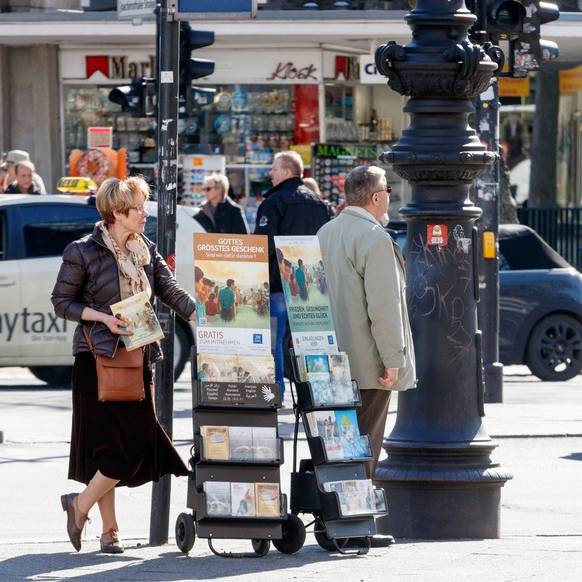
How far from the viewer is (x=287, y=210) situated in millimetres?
13344

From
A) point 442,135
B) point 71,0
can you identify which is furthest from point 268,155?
point 442,135

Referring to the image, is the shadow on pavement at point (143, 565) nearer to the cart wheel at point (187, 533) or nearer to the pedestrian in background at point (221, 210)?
the cart wheel at point (187, 533)

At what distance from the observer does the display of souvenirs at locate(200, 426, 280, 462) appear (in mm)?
7656

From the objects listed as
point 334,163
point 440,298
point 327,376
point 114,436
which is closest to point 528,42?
point 440,298

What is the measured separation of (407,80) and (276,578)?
8.40ft

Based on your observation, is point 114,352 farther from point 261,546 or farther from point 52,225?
point 52,225

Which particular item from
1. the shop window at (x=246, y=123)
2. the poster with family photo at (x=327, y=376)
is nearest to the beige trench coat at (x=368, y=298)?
the poster with family photo at (x=327, y=376)

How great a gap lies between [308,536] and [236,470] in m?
1.15

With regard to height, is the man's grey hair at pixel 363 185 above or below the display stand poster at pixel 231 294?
above

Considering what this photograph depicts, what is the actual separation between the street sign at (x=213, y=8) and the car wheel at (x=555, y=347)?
343 inches

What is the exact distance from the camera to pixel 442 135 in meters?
8.33

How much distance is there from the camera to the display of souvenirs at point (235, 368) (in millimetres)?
7648

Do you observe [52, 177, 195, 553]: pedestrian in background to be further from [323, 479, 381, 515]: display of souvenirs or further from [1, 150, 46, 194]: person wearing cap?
[1, 150, 46, 194]: person wearing cap

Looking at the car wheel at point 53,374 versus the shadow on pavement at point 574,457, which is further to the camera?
the car wheel at point 53,374
